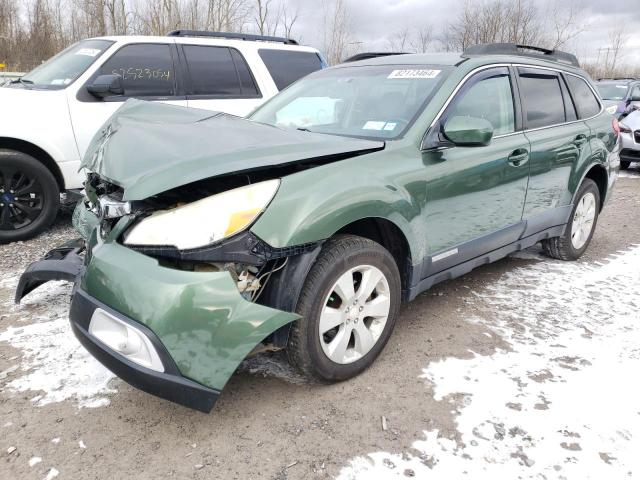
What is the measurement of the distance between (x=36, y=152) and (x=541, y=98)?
14.6 ft

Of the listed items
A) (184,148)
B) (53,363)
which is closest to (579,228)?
(184,148)

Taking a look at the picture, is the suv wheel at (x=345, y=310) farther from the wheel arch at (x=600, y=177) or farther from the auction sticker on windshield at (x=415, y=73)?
the wheel arch at (x=600, y=177)

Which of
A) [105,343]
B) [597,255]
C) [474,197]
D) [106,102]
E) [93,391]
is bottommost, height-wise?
[597,255]

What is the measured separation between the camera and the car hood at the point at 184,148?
82.2 inches

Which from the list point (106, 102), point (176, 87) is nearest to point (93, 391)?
point (106, 102)

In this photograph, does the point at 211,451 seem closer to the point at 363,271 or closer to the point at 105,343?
the point at 105,343

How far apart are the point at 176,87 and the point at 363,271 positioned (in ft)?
12.5

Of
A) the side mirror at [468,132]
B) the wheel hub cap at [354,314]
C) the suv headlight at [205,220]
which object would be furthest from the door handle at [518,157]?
the suv headlight at [205,220]

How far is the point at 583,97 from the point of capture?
450 cm

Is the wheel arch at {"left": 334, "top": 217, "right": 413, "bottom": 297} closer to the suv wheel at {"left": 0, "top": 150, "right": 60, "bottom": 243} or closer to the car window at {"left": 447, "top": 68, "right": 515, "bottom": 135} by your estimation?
the car window at {"left": 447, "top": 68, "right": 515, "bottom": 135}

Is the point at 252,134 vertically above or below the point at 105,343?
above

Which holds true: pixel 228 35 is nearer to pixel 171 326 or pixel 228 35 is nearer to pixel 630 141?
pixel 171 326

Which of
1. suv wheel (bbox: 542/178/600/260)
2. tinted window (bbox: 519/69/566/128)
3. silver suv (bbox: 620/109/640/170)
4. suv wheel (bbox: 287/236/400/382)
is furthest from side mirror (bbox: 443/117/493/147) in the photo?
silver suv (bbox: 620/109/640/170)

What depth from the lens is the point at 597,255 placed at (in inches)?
193
